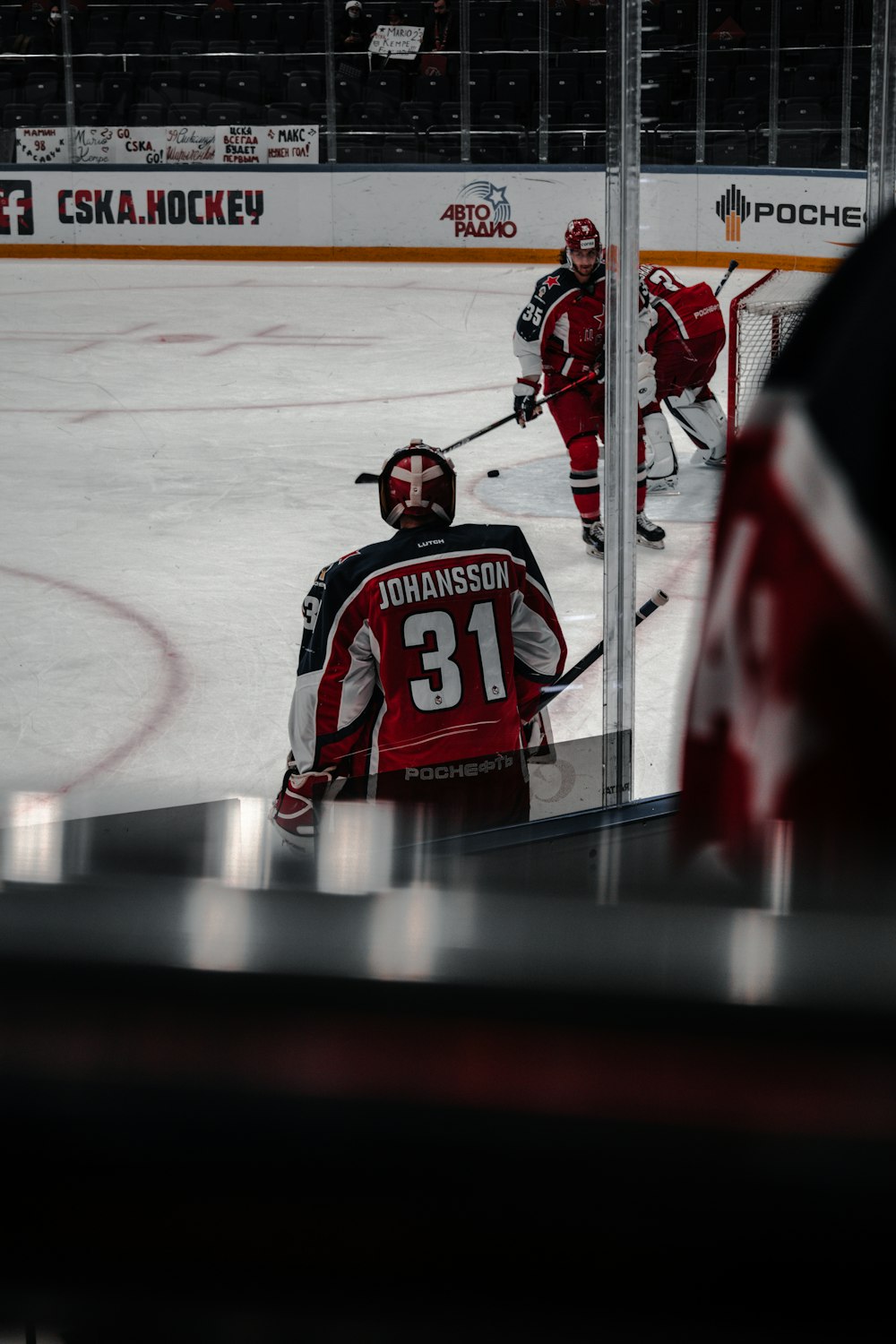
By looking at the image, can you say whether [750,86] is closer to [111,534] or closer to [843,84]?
[843,84]

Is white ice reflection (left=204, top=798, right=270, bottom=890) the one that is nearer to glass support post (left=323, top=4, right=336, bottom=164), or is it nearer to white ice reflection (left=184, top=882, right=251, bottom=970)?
white ice reflection (left=184, top=882, right=251, bottom=970)

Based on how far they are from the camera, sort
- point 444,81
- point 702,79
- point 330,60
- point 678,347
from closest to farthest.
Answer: point 678,347 < point 702,79 < point 444,81 < point 330,60

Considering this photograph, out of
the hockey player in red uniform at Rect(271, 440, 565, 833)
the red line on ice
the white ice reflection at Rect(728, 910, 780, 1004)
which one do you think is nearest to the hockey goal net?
the hockey player in red uniform at Rect(271, 440, 565, 833)

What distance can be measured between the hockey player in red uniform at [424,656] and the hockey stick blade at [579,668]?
0.17 metres

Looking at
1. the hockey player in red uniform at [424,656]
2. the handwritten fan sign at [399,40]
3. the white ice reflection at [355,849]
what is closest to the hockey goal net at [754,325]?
the hockey player in red uniform at [424,656]

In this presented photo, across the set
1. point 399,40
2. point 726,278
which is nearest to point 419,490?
point 726,278

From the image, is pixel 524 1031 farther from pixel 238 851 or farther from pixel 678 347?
pixel 678 347

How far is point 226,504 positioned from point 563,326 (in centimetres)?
158

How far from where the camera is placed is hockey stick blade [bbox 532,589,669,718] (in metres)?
2.68

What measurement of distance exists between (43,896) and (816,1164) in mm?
174

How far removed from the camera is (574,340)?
5.29 metres

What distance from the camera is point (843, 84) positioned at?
9.67 m

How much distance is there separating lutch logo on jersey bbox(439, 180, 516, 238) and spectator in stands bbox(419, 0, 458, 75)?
3.00ft

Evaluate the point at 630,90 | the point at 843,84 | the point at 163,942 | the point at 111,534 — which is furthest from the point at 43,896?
the point at 843,84
